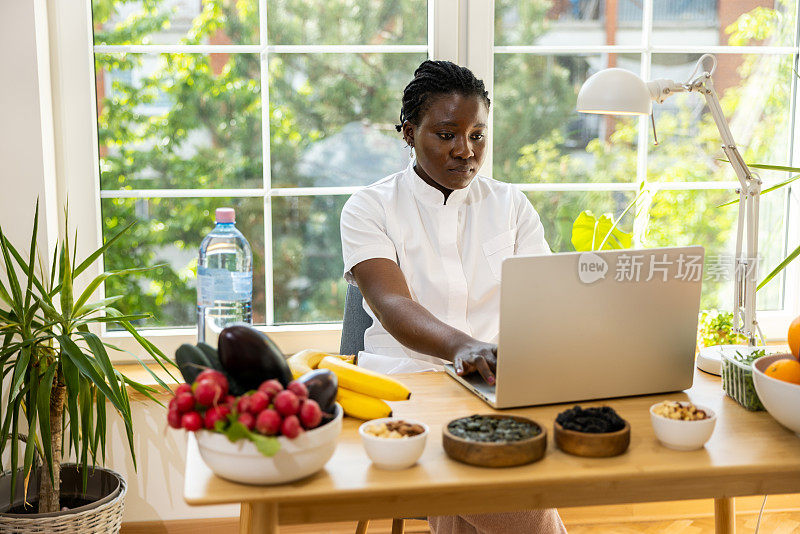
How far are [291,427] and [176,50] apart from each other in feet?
5.73

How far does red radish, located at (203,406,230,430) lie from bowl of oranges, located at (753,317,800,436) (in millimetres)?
759

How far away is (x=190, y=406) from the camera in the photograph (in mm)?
981

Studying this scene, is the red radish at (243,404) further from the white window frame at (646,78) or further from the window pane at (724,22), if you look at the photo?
the window pane at (724,22)

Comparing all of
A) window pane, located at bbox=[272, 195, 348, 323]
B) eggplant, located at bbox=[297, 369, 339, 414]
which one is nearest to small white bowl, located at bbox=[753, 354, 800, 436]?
eggplant, located at bbox=[297, 369, 339, 414]

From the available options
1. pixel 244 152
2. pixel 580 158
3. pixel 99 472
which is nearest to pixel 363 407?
pixel 99 472

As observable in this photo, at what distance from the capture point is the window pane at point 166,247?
97.4 inches

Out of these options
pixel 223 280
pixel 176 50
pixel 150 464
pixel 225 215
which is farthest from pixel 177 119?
pixel 150 464

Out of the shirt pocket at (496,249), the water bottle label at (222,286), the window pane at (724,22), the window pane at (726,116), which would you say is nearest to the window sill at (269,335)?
the water bottle label at (222,286)

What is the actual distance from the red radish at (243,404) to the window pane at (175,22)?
171 cm

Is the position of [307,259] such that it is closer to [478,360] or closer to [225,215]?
[225,215]

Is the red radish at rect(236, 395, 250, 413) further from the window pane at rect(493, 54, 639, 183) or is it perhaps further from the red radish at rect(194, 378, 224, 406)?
the window pane at rect(493, 54, 639, 183)

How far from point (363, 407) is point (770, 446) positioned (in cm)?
60

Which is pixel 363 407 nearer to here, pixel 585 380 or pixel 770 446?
pixel 585 380

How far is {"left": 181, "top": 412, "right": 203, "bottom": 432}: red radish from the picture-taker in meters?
0.97
